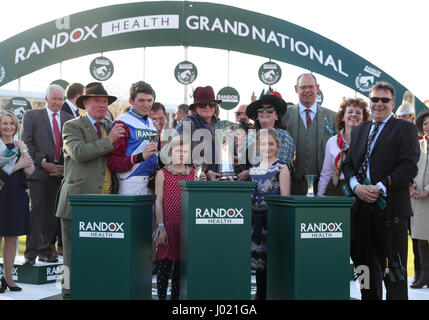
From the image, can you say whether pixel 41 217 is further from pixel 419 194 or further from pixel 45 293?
pixel 419 194

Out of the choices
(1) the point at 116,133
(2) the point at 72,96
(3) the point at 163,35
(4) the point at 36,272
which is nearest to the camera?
(1) the point at 116,133

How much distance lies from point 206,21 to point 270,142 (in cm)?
585

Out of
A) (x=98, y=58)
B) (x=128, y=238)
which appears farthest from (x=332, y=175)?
(x=98, y=58)

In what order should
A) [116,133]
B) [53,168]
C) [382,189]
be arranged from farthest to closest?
[53,168] < [116,133] < [382,189]

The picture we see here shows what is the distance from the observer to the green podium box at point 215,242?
2.78 metres

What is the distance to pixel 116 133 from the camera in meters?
3.77

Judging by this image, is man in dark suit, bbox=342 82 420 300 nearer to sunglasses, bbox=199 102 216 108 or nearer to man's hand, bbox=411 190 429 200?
sunglasses, bbox=199 102 216 108

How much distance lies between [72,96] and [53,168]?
1.04 meters

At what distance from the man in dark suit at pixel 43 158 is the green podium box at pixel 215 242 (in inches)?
112

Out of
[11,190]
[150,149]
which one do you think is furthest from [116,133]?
[11,190]

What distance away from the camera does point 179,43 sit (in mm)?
9023

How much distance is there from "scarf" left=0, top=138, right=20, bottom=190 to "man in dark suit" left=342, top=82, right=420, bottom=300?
2942 mm

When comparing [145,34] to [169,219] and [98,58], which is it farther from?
[169,219]

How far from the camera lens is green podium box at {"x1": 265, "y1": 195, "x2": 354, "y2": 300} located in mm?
2836
